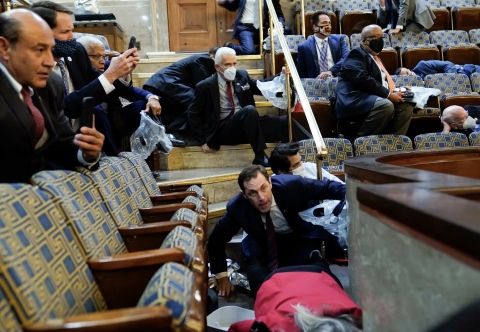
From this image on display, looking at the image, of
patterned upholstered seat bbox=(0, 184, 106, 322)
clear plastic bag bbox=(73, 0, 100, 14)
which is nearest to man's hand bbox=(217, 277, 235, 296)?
patterned upholstered seat bbox=(0, 184, 106, 322)

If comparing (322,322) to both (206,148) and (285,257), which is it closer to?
(285,257)

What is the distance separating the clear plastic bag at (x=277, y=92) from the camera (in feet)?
8.73

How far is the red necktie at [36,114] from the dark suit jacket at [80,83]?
0.49 m

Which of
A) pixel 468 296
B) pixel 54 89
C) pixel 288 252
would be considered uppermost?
pixel 54 89

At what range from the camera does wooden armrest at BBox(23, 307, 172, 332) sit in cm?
61

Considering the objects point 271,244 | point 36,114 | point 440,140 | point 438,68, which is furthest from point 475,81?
point 36,114

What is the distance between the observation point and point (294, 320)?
3.59 ft

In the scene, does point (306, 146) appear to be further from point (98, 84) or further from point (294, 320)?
point (294, 320)

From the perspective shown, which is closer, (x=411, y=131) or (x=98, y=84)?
(x=98, y=84)

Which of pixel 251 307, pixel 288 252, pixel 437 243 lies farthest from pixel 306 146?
pixel 437 243

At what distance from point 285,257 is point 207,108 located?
1.14m

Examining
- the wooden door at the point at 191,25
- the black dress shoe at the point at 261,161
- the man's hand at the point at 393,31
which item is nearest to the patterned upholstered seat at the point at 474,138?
the black dress shoe at the point at 261,161

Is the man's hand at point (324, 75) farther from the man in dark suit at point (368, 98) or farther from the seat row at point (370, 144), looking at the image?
the seat row at point (370, 144)

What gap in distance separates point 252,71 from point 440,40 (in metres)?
1.88
